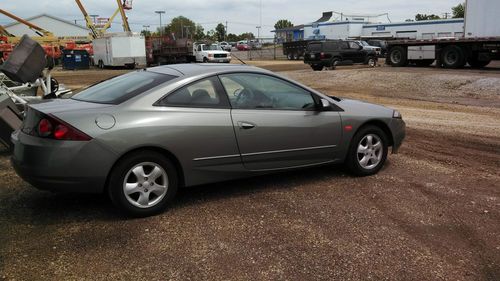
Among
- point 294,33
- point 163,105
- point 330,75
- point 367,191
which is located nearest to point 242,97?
point 163,105

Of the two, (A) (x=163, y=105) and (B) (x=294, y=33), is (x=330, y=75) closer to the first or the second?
(A) (x=163, y=105)

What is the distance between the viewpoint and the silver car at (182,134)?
14.0ft

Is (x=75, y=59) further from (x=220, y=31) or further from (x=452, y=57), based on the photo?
(x=220, y=31)

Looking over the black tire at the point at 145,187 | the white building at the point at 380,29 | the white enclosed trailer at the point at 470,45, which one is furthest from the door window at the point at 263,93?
the white building at the point at 380,29

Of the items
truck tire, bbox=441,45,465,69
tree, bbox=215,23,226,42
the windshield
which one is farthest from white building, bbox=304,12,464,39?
tree, bbox=215,23,226,42

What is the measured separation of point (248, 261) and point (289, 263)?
32 cm

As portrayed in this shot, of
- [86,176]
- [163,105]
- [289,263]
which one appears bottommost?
[289,263]

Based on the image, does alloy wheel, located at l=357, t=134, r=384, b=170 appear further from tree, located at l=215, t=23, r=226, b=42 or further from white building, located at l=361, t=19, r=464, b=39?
tree, located at l=215, t=23, r=226, b=42

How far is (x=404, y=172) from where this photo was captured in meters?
6.16

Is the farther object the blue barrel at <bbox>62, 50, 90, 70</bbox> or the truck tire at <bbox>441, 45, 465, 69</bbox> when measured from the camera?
the blue barrel at <bbox>62, 50, 90, 70</bbox>

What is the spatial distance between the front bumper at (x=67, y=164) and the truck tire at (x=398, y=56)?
25341 millimetres

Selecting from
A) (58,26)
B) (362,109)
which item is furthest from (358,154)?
(58,26)

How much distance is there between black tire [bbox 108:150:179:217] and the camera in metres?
4.36

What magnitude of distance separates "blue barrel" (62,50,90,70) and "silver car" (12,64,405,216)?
128 feet
